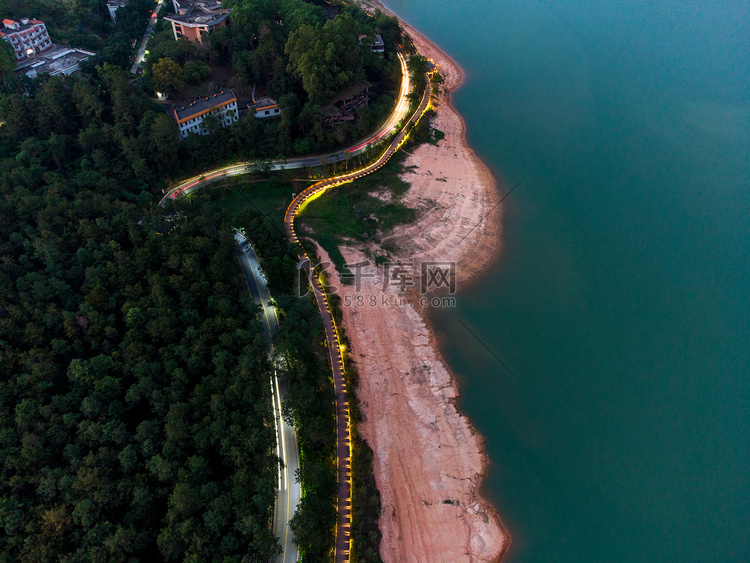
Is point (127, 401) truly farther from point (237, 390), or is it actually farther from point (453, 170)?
point (453, 170)

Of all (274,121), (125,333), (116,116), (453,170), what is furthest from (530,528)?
(116,116)

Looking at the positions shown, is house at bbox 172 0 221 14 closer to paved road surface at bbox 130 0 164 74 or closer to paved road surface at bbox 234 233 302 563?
paved road surface at bbox 130 0 164 74

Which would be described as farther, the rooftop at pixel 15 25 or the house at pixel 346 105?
the house at pixel 346 105

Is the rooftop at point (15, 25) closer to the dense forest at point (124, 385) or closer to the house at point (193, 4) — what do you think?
the house at point (193, 4)

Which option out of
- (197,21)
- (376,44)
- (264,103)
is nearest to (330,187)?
(264,103)

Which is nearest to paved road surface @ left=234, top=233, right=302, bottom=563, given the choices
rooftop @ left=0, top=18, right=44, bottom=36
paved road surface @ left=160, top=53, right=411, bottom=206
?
paved road surface @ left=160, top=53, right=411, bottom=206

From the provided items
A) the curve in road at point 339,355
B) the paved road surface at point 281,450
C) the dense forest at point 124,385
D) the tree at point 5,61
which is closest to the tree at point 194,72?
the tree at point 5,61

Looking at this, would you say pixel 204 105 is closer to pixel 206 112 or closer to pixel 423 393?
pixel 206 112
